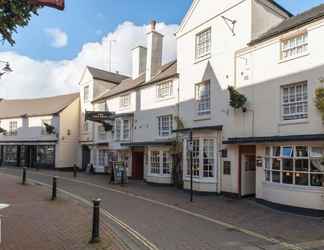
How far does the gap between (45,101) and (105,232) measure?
34675mm

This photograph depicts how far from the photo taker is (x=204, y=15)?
18.5 meters

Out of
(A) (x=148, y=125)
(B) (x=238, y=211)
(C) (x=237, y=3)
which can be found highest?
(C) (x=237, y=3)

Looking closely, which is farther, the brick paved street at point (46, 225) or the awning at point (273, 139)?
the awning at point (273, 139)

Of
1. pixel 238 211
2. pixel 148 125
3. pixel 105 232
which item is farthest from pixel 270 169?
pixel 148 125

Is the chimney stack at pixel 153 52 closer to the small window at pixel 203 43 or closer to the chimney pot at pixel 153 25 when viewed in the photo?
the chimney pot at pixel 153 25

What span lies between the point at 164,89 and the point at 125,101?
5.92m

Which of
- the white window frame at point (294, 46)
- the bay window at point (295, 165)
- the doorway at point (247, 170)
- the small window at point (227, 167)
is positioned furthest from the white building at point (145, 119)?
the white window frame at point (294, 46)

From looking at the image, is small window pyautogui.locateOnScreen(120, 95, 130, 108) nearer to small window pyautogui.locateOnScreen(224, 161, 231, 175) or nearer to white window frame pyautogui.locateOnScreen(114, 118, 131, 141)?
Result: white window frame pyautogui.locateOnScreen(114, 118, 131, 141)

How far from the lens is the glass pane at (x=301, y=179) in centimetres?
1212

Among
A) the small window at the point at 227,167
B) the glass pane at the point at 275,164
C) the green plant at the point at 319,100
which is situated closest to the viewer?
the green plant at the point at 319,100

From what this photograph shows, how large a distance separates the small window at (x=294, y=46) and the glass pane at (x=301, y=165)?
4.50 meters

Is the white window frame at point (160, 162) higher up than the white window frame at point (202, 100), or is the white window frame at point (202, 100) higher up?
the white window frame at point (202, 100)

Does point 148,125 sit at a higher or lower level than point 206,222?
higher

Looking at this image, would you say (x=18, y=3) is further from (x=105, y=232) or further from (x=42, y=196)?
(x=42, y=196)
